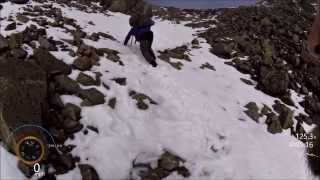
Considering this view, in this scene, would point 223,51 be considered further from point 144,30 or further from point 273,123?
point 273,123

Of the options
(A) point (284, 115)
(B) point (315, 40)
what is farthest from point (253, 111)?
(B) point (315, 40)

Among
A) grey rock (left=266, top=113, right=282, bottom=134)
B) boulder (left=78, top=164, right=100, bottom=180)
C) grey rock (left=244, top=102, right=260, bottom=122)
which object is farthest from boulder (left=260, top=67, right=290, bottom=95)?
boulder (left=78, top=164, right=100, bottom=180)

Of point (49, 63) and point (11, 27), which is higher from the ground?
point (11, 27)

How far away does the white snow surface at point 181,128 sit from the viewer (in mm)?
8023

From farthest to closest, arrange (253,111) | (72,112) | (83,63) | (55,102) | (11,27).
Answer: (11,27) → (253,111) → (83,63) → (55,102) → (72,112)

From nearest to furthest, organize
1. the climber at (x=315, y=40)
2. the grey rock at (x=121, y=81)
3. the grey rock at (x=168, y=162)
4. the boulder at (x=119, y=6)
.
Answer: the climber at (x=315, y=40)
the grey rock at (x=168, y=162)
the grey rock at (x=121, y=81)
the boulder at (x=119, y=6)

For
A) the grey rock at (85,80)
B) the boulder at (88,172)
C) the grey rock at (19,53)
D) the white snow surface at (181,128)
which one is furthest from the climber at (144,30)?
the boulder at (88,172)

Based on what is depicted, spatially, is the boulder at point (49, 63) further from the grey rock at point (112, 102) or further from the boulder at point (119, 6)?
the boulder at point (119, 6)

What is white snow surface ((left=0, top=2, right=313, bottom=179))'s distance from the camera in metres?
8.02

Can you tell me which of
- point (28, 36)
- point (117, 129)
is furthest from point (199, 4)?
point (117, 129)

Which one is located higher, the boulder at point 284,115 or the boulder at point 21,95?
the boulder at point 21,95

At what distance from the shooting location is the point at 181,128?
363 inches

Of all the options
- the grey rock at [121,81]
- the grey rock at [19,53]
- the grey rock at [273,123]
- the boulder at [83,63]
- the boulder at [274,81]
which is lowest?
the grey rock at [273,123]

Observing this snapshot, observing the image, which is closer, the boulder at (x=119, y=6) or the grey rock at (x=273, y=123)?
the grey rock at (x=273, y=123)
